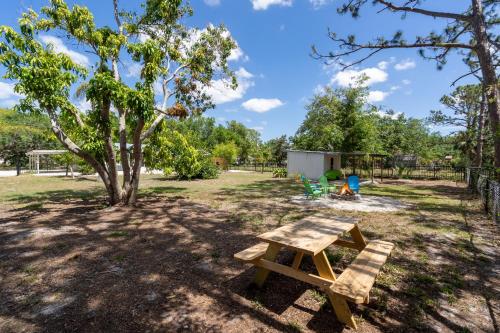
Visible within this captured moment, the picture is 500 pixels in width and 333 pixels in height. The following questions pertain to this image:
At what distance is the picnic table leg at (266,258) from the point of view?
3.15 metres

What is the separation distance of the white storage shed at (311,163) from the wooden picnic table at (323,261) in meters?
17.0

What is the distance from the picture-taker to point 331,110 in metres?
22.8

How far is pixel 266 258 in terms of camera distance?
3.18 metres

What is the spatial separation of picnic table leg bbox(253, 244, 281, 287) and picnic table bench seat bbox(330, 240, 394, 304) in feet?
2.63

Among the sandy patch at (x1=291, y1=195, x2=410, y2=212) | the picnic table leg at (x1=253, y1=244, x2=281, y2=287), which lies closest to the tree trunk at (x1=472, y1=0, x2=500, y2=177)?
the sandy patch at (x1=291, y1=195, x2=410, y2=212)

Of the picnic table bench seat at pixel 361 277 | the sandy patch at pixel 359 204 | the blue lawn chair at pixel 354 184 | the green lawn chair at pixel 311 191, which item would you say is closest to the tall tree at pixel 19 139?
the green lawn chair at pixel 311 191

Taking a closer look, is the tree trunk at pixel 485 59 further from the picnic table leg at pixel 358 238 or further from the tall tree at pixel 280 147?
the tall tree at pixel 280 147

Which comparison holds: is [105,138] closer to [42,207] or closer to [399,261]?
[42,207]

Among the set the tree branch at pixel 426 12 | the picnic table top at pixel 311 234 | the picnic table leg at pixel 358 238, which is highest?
the tree branch at pixel 426 12

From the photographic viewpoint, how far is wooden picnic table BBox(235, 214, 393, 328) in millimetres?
2553

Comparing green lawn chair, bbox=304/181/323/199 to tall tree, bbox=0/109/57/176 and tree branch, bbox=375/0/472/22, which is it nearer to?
tree branch, bbox=375/0/472/22

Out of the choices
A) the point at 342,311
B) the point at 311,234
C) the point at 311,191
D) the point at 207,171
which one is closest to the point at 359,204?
the point at 311,191

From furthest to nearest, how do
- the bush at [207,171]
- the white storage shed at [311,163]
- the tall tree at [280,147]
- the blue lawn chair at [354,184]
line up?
the tall tree at [280,147] → the bush at [207,171] → the white storage shed at [311,163] → the blue lawn chair at [354,184]

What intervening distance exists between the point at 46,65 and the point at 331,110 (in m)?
20.8
